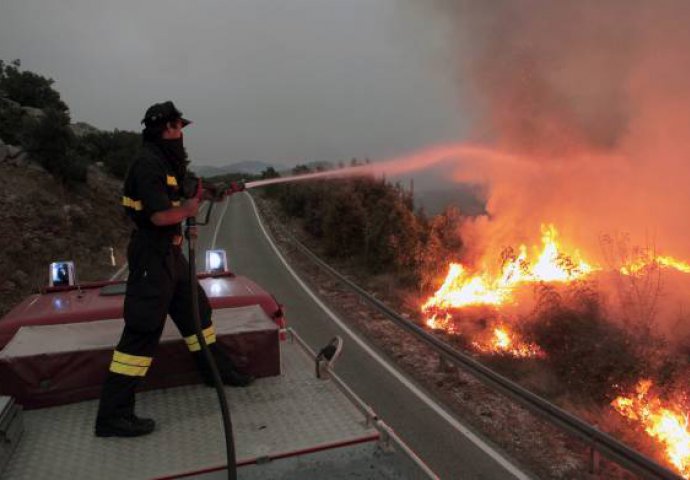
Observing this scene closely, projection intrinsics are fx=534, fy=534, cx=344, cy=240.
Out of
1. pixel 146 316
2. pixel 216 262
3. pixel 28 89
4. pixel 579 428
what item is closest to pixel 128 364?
pixel 146 316

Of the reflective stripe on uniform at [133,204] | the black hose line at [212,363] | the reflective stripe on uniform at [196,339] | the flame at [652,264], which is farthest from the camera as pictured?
the flame at [652,264]

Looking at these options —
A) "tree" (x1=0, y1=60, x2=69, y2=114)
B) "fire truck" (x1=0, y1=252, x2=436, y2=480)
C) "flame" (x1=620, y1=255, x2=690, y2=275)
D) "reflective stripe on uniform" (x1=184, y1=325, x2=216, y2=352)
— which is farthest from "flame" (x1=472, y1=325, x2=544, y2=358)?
"tree" (x1=0, y1=60, x2=69, y2=114)

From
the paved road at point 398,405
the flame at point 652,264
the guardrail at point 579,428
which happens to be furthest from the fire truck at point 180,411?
the flame at point 652,264

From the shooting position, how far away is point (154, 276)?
309cm

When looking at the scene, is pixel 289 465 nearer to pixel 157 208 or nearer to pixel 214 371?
pixel 214 371

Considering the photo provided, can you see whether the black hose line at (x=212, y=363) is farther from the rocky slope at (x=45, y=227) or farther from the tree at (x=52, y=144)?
the tree at (x=52, y=144)

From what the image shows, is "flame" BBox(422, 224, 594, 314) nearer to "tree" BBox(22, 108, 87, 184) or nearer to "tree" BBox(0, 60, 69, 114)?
"tree" BBox(22, 108, 87, 184)

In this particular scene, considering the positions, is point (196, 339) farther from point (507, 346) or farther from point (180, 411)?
point (507, 346)

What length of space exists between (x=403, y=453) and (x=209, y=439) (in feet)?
3.11

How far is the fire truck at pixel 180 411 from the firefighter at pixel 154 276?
104 mm

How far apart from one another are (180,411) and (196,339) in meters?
0.47

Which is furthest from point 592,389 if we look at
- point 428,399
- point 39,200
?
point 39,200

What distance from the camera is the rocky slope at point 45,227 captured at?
47.0 ft

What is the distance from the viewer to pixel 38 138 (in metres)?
21.9
